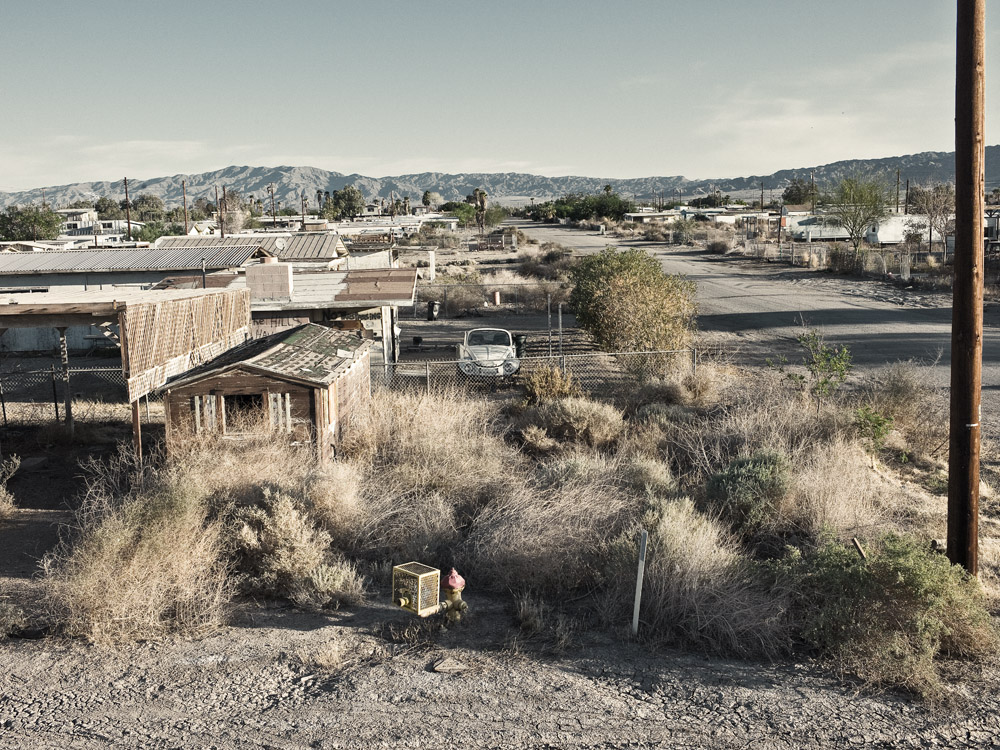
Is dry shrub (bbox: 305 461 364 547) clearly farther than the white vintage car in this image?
No

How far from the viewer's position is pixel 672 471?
42.5 ft

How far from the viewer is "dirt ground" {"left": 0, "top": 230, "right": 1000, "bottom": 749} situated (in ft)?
21.2

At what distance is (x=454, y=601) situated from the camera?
8.37 meters

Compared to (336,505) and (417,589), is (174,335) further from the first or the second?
(417,589)

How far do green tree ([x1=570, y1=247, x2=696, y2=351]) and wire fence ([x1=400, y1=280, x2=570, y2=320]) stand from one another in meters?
11.3

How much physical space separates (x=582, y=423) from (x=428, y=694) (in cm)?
811

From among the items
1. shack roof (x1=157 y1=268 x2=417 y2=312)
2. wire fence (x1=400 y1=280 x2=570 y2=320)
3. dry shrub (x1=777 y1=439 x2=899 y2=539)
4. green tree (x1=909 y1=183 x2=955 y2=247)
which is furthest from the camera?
green tree (x1=909 y1=183 x2=955 y2=247)

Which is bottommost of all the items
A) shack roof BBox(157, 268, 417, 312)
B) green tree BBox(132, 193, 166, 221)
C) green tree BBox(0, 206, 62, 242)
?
shack roof BBox(157, 268, 417, 312)

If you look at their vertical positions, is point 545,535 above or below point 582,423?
below

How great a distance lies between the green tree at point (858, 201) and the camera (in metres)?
50.2

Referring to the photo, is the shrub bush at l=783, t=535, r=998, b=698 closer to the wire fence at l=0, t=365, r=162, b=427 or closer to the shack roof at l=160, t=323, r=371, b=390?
the shack roof at l=160, t=323, r=371, b=390

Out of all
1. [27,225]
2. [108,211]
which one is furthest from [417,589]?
[108,211]

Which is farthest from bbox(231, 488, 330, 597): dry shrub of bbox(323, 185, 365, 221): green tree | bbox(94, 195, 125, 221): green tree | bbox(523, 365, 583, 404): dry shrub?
bbox(94, 195, 125, 221): green tree

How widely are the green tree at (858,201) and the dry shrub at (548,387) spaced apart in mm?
37647
